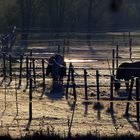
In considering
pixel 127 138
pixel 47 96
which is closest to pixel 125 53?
A: pixel 47 96

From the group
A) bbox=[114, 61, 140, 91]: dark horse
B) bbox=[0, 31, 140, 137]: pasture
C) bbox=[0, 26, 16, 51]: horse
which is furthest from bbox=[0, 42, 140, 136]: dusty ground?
bbox=[0, 26, 16, 51]: horse

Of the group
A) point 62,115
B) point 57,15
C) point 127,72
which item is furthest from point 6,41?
point 57,15

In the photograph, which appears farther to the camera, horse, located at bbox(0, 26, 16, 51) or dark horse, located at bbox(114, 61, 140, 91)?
horse, located at bbox(0, 26, 16, 51)

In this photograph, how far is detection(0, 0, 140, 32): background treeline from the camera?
4509cm

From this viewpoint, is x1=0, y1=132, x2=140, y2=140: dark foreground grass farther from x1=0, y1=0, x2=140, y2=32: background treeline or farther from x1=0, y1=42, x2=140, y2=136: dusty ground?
x1=0, y1=0, x2=140, y2=32: background treeline

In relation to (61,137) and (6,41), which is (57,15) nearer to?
(6,41)

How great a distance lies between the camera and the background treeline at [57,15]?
148ft

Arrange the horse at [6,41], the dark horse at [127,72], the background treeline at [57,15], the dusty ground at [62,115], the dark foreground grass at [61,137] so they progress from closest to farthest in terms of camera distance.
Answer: the dark foreground grass at [61,137] < the dusty ground at [62,115] < the dark horse at [127,72] < the horse at [6,41] < the background treeline at [57,15]

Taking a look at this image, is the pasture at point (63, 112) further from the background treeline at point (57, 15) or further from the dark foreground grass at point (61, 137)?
the background treeline at point (57, 15)

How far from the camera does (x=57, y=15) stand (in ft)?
156

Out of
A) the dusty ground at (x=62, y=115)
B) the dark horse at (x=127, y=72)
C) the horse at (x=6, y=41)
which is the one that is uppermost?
the horse at (x=6, y=41)

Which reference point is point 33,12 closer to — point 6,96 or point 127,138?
point 6,96

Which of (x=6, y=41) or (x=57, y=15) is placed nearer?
(x=6, y=41)

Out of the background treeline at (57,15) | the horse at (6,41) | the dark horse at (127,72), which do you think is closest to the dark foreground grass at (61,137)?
the dark horse at (127,72)
